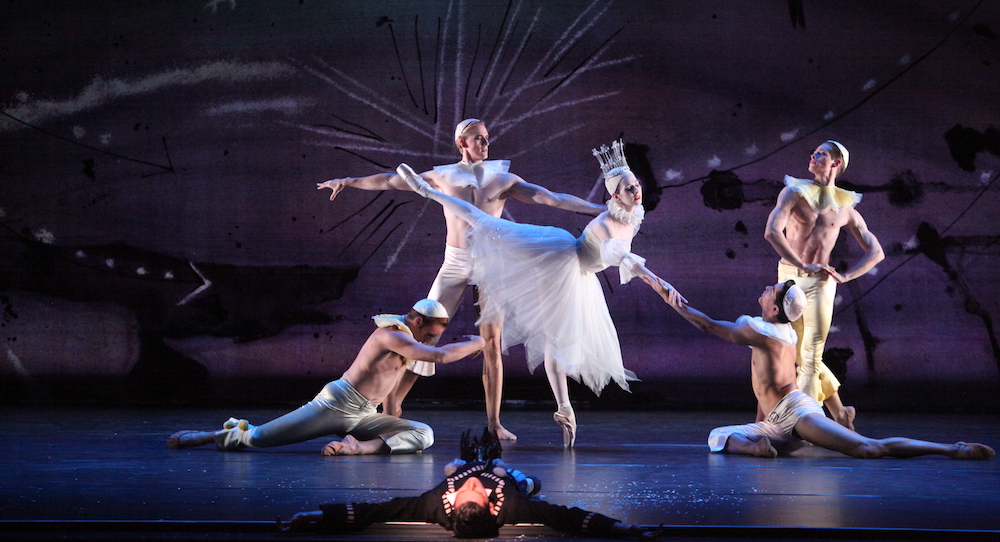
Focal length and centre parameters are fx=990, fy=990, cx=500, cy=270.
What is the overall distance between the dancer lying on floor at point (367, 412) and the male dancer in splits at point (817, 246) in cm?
181

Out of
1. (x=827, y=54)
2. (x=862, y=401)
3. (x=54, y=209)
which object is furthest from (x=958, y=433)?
(x=54, y=209)

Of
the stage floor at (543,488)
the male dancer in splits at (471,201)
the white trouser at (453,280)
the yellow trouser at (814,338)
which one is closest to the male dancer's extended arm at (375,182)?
the male dancer in splits at (471,201)

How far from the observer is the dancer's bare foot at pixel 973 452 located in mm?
4238

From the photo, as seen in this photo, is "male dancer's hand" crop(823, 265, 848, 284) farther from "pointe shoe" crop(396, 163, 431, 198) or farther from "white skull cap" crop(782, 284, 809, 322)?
"pointe shoe" crop(396, 163, 431, 198)

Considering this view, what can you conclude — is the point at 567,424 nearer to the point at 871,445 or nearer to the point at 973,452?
the point at 871,445

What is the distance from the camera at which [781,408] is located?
446 centimetres

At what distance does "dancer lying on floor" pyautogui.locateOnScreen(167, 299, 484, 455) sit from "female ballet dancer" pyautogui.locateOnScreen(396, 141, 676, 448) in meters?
0.29

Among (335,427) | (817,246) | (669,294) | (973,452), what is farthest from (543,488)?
(817,246)

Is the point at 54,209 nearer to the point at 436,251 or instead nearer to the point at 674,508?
the point at 436,251

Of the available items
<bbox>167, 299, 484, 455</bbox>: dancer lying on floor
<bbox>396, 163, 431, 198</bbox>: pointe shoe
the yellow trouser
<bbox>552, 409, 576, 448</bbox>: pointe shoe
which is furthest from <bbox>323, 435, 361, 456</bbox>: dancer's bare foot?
the yellow trouser

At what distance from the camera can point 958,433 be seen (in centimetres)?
540

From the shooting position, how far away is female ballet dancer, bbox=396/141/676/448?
14.9ft

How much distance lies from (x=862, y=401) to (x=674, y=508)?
14.3ft

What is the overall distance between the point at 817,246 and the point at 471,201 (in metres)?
1.85
